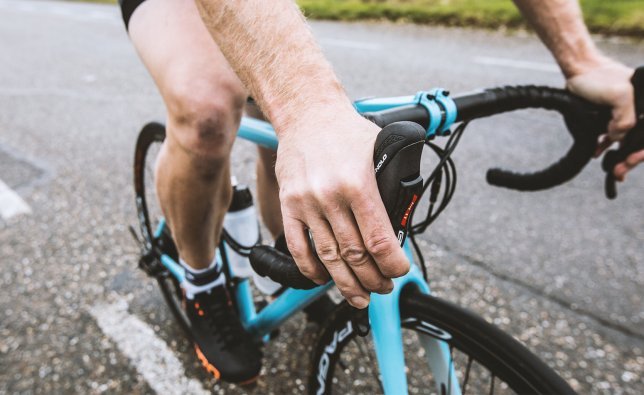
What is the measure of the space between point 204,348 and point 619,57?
21.5 ft

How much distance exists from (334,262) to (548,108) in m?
0.84

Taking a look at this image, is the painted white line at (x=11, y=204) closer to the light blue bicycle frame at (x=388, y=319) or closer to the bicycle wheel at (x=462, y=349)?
the light blue bicycle frame at (x=388, y=319)

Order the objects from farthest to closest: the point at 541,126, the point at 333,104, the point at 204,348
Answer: the point at 541,126 < the point at 204,348 < the point at 333,104

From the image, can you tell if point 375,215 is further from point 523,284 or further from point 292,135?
point 523,284

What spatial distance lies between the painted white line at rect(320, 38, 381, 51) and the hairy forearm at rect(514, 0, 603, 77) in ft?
20.3

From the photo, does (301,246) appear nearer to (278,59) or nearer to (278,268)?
(278,268)

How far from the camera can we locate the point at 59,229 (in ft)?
9.80

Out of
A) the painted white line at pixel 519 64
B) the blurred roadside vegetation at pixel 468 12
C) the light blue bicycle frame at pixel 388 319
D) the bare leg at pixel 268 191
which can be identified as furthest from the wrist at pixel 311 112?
the blurred roadside vegetation at pixel 468 12

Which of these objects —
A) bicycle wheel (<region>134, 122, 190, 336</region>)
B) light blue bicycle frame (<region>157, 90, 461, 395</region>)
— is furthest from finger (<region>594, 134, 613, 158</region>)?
bicycle wheel (<region>134, 122, 190, 336</region>)

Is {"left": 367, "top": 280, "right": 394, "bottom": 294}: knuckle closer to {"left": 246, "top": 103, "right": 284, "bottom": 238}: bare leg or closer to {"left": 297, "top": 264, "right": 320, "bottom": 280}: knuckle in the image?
{"left": 297, "top": 264, "right": 320, "bottom": 280}: knuckle

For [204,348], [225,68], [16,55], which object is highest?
[225,68]

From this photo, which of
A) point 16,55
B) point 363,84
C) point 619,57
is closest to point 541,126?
point 363,84

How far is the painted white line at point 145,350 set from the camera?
1.89m

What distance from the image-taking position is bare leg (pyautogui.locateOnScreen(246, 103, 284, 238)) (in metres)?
1.94
